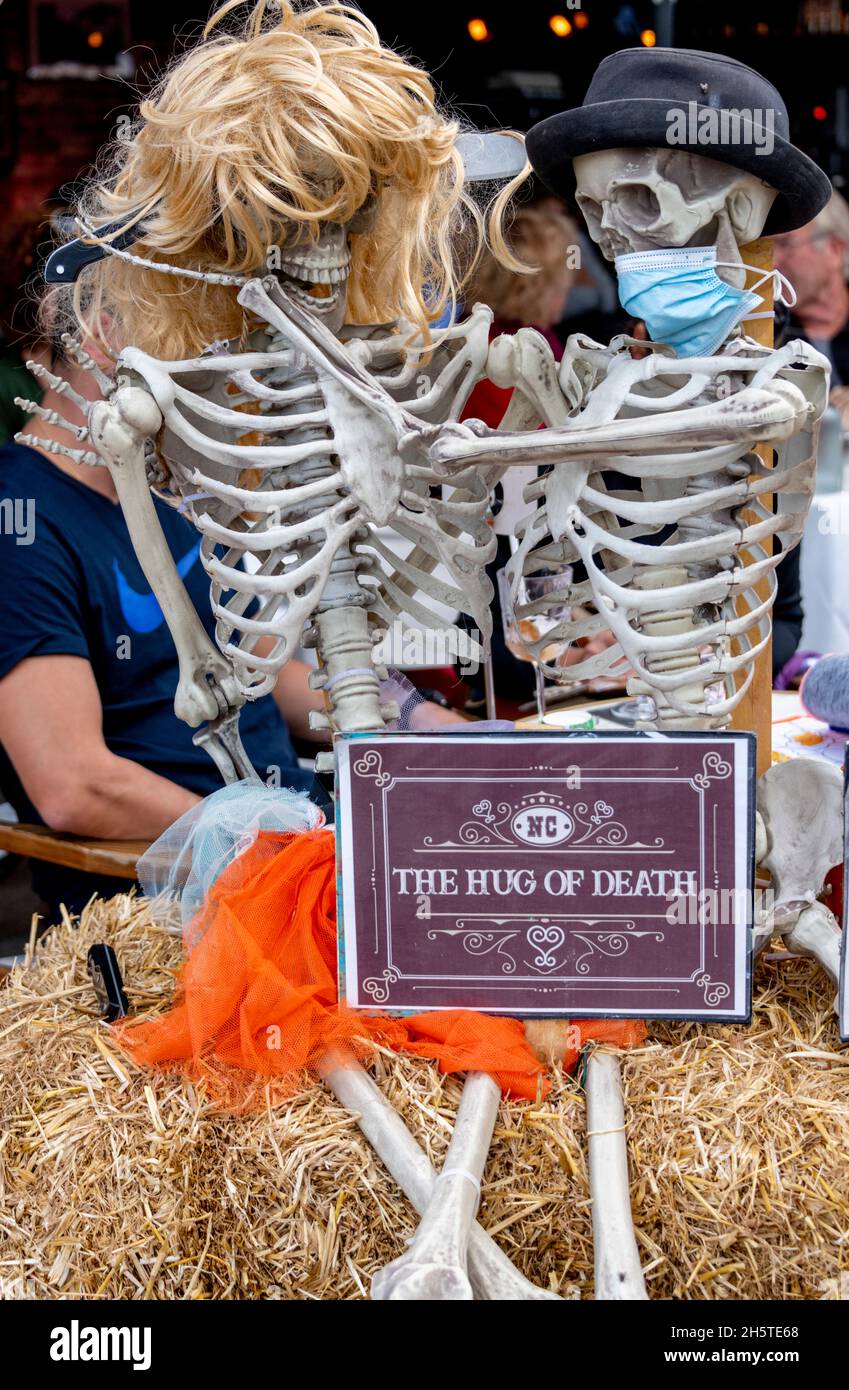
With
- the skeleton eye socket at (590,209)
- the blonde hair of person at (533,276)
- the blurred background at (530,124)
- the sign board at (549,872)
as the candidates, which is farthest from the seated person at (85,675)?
the blonde hair of person at (533,276)

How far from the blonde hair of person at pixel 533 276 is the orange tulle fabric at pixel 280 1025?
1.93 m

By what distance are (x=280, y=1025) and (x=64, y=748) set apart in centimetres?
79

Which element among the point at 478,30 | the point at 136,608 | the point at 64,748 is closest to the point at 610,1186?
the point at 64,748

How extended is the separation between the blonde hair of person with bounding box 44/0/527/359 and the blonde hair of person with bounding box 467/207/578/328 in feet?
4.87

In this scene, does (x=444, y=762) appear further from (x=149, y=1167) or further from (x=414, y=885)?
(x=149, y=1167)

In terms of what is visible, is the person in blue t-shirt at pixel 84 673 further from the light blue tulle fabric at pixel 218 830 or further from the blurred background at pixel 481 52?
the blurred background at pixel 481 52

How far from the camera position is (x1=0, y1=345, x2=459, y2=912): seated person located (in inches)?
75.6

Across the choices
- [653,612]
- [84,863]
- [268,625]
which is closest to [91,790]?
[84,863]

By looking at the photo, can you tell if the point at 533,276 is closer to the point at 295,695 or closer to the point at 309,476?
the point at 295,695

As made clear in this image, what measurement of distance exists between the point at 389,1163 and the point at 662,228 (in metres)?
0.88

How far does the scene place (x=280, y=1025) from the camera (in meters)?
1.26

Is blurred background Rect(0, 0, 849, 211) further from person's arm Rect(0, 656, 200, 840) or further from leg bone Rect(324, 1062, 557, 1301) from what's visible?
leg bone Rect(324, 1062, 557, 1301)

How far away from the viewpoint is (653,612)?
1299 millimetres

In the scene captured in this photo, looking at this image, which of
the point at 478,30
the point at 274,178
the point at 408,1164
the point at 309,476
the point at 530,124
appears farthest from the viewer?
the point at 478,30
